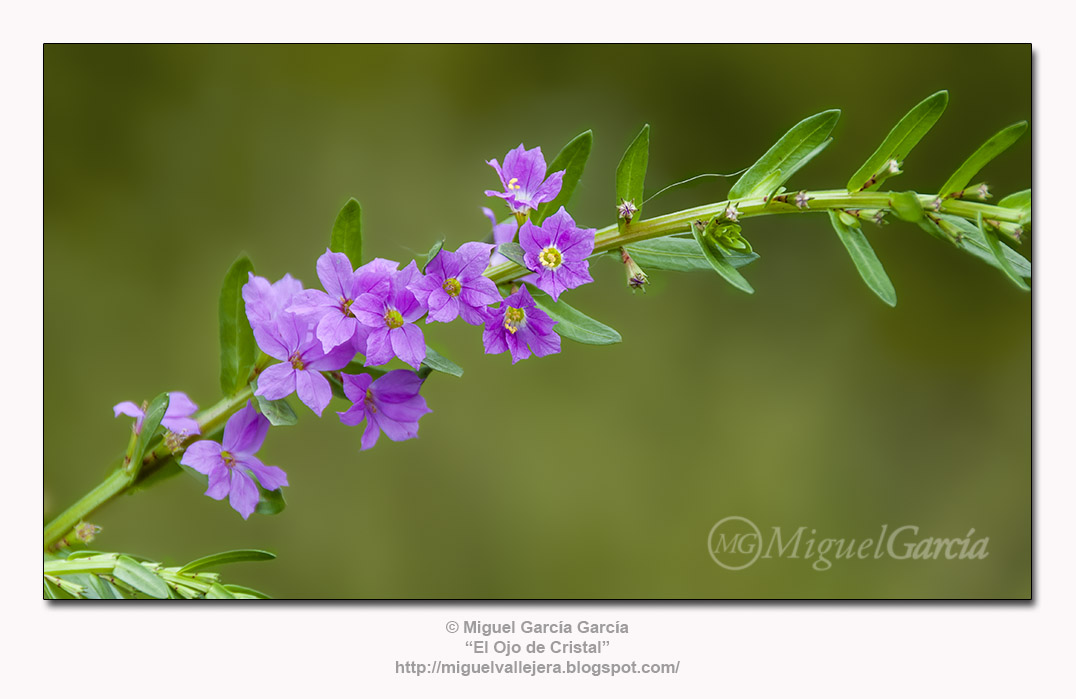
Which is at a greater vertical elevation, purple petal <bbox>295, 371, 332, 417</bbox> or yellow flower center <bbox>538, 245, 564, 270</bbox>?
yellow flower center <bbox>538, 245, 564, 270</bbox>

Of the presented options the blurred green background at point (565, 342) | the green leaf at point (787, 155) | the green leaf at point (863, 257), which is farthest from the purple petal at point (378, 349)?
the blurred green background at point (565, 342)

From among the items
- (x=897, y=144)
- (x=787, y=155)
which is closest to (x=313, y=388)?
(x=787, y=155)

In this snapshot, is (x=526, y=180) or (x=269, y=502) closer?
(x=526, y=180)

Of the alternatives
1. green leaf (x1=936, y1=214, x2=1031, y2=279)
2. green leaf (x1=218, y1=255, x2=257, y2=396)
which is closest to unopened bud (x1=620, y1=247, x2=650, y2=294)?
green leaf (x1=936, y1=214, x2=1031, y2=279)

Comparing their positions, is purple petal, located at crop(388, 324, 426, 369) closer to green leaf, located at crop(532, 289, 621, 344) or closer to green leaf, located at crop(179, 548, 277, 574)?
green leaf, located at crop(532, 289, 621, 344)


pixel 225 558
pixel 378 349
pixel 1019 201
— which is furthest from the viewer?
pixel 225 558

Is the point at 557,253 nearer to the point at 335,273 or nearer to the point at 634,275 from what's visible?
the point at 634,275
